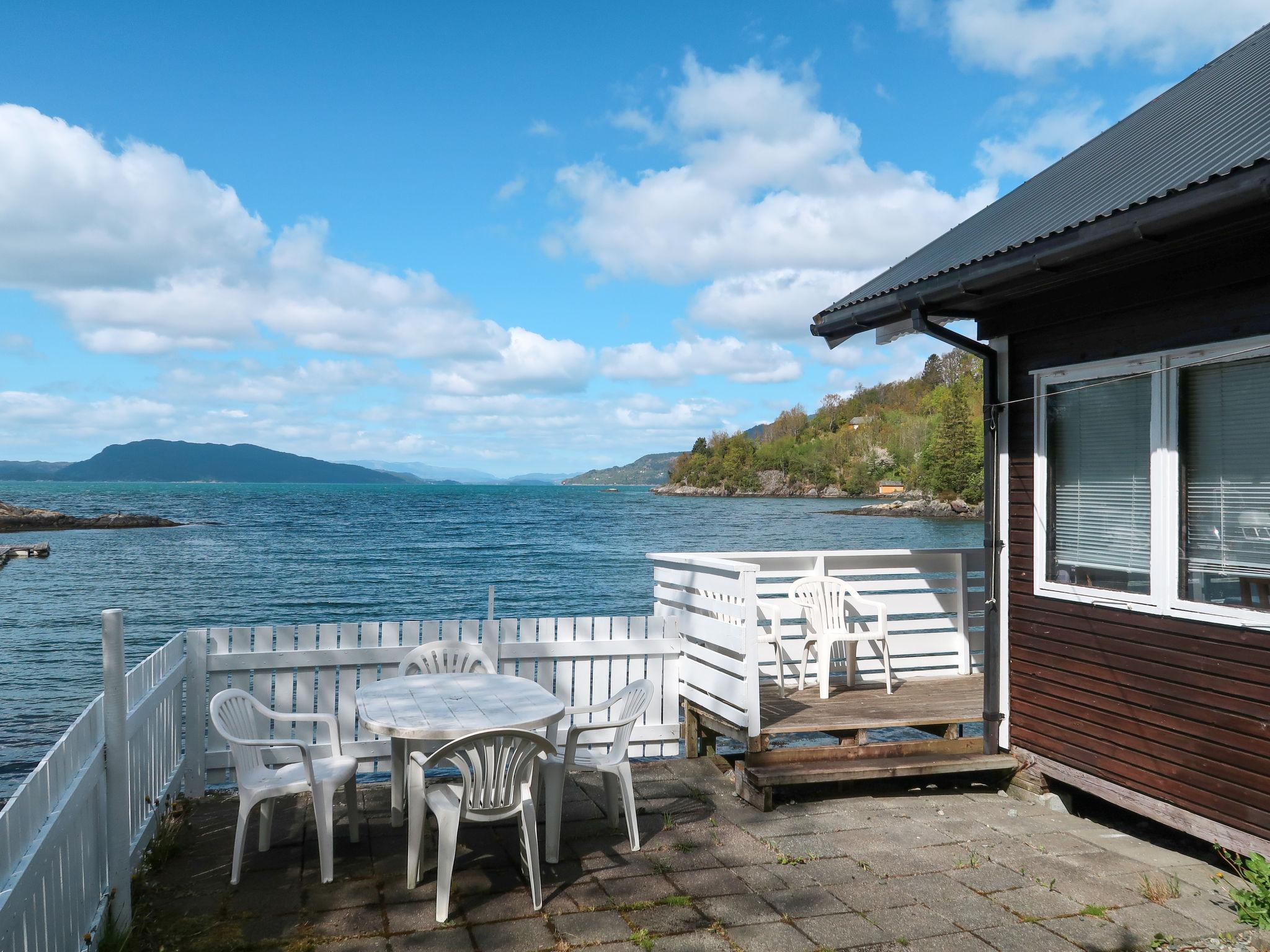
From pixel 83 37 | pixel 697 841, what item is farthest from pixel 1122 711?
pixel 83 37

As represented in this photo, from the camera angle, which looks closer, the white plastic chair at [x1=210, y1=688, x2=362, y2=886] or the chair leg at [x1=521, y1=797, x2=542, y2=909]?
the chair leg at [x1=521, y1=797, x2=542, y2=909]

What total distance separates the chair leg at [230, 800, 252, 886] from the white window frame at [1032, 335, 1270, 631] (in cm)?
440

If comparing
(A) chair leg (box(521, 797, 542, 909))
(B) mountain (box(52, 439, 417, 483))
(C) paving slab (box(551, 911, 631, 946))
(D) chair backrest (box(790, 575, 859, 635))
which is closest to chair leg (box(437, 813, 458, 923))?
(A) chair leg (box(521, 797, 542, 909))

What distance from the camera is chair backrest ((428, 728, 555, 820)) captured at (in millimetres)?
3594

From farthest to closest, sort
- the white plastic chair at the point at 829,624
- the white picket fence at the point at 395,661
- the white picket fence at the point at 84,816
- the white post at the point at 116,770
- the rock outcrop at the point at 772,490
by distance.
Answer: the rock outcrop at the point at 772,490 < the white plastic chair at the point at 829,624 < the white picket fence at the point at 395,661 < the white post at the point at 116,770 < the white picket fence at the point at 84,816

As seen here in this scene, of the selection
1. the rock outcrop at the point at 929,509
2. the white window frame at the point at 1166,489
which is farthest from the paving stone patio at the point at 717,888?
the rock outcrop at the point at 929,509

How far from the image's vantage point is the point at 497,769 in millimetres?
3645

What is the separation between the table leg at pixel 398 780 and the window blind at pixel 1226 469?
406 centimetres

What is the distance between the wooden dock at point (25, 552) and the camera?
3158 cm

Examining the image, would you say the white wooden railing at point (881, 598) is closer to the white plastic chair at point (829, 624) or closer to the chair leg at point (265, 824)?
the white plastic chair at point (829, 624)

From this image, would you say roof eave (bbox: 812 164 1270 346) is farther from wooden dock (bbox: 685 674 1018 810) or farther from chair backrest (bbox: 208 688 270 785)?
chair backrest (bbox: 208 688 270 785)

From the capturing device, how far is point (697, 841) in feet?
14.6

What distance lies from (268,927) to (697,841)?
6.71 feet

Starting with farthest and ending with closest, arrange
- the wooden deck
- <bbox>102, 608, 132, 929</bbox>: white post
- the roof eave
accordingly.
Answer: the wooden deck, <bbox>102, 608, 132, 929</bbox>: white post, the roof eave
